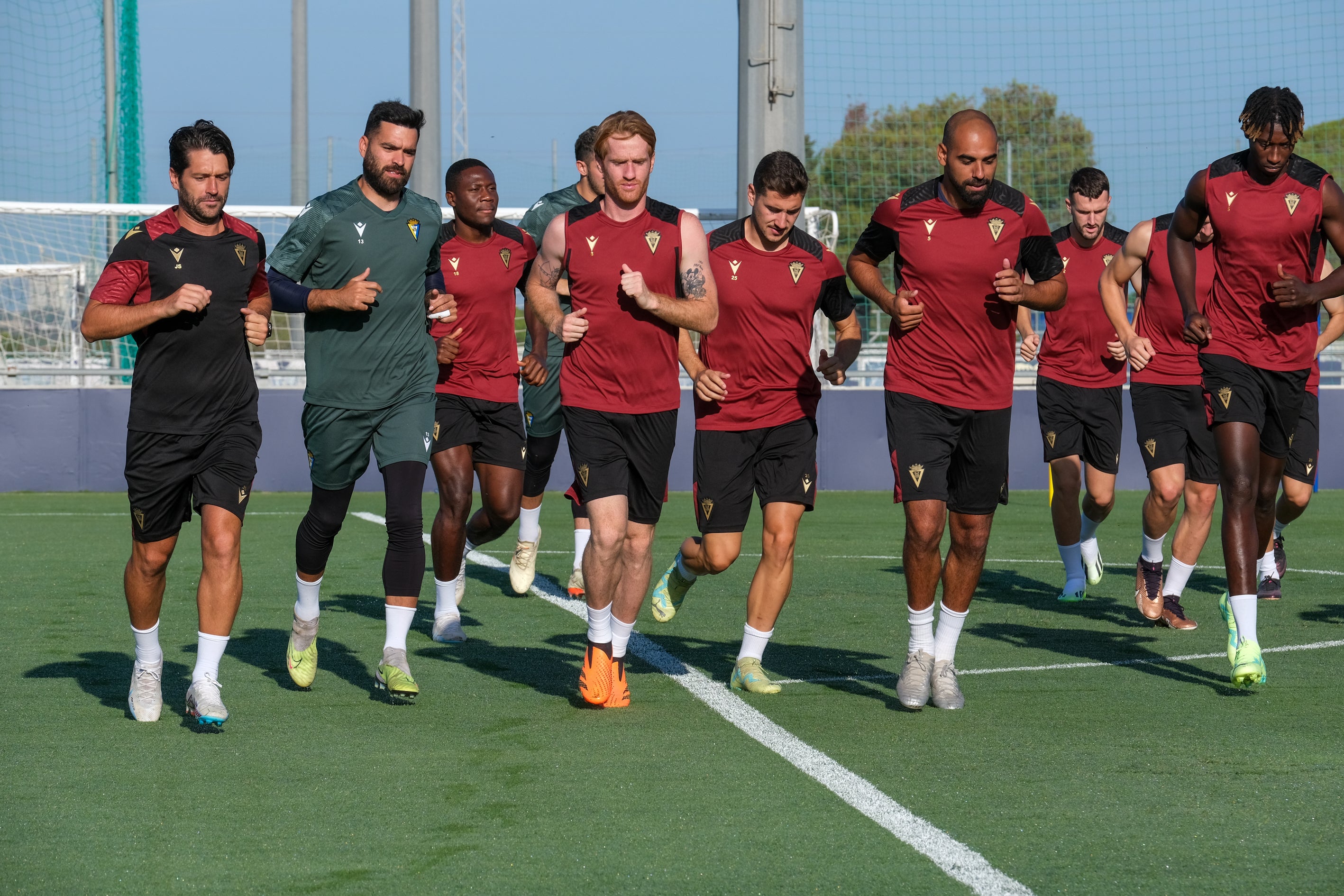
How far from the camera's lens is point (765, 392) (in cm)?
661

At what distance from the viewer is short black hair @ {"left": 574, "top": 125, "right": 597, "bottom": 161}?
29.4ft

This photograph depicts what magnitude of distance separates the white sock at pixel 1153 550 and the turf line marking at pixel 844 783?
2.81 meters

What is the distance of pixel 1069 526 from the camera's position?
9539 millimetres

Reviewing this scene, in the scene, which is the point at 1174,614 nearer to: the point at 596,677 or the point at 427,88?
the point at 596,677

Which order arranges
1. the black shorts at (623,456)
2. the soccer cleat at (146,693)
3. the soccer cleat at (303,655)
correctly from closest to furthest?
the soccer cleat at (146,693)
the black shorts at (623,456)
the soccer cleat at (303,655)

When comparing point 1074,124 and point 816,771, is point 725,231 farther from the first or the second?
point 1074,124

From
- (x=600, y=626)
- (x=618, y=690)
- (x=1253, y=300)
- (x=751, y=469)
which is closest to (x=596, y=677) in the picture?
(x=618, y=690)

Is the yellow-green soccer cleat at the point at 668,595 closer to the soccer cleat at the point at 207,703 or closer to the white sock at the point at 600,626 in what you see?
the white sock at the point at 600,626

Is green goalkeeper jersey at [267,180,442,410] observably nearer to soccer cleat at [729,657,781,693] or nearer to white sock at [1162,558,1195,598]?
soccer cleat at [729,657,781,693]

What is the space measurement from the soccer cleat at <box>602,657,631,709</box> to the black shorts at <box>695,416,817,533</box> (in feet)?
2.65

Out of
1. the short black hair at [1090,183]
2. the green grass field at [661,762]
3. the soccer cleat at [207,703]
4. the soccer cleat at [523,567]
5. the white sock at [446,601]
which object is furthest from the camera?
the soccer cleat at [523,567]

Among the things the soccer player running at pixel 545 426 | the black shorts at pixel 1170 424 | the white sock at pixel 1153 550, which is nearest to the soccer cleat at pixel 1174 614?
the white sock at pixel 1153 550

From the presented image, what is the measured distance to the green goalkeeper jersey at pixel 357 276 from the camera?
6.30 metres

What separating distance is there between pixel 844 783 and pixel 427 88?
45.0 ft
